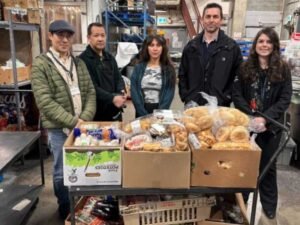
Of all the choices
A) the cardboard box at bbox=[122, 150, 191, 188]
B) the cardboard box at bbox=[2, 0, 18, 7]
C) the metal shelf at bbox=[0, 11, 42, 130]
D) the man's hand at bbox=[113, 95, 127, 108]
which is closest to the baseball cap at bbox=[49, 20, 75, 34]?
the man's hand at bbox=[113, 95, 127, 108]

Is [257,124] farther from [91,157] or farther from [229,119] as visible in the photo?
[91,157]

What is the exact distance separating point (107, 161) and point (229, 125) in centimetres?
63

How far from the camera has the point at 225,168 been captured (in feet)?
4.50

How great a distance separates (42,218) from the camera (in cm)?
233

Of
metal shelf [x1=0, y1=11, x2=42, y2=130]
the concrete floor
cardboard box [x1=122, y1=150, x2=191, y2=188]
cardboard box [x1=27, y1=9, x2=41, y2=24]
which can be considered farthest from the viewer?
cardboard box [x1=27, y1=9, x2=41, y2=24]

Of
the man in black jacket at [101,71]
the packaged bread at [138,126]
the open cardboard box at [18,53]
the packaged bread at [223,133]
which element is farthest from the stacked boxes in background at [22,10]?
the packaged bread at [223,133]

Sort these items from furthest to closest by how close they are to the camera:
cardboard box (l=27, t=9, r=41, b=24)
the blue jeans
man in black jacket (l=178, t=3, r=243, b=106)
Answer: cardboard box (l=27, t=9, r=41, b=24) → man in black jacket (l=178, t=3, r=243, b=106) → the blue jeans

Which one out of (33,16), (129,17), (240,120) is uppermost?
(129,17)

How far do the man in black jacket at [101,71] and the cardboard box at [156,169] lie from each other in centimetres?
107

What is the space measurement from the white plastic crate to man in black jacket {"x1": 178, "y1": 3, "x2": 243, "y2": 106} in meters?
0.87

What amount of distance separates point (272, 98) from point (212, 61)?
51 centimetres

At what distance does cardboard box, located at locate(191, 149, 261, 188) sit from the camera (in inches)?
53.2

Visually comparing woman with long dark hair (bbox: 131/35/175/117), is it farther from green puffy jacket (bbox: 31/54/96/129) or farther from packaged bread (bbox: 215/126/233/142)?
packaged bread (bbox: 215/126/233/142)

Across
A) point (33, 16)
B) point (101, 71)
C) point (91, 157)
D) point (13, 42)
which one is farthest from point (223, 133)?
point (33, 16)
